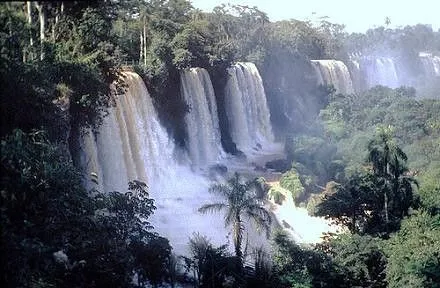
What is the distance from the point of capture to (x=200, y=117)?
38312 millimetres

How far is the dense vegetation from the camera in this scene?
1252 centimetres

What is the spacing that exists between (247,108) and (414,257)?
29.1m

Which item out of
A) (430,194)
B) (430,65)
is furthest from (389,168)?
(430,65)

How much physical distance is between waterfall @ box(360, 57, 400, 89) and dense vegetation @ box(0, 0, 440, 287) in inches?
1307

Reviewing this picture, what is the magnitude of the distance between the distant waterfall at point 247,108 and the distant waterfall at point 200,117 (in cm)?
456

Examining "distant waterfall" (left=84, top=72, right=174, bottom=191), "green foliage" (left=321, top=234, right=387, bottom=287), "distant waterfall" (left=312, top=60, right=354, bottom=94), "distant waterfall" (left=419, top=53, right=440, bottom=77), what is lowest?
"green foliage" (left=321, top=234, right=387, bottom=287)

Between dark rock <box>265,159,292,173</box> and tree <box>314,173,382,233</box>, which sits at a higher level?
dark rock <box>265,159,292,173</box>

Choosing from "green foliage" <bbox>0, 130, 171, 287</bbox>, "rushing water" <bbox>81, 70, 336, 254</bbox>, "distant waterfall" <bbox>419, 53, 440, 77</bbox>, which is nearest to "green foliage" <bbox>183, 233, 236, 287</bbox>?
"rushing water" <bbox>81, 70, 336, 254</bbox>

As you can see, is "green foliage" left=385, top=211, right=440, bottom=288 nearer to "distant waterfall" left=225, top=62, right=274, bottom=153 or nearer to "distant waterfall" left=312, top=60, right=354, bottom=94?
"distant waterfall" left=225, top=62, right=274, bottom=153

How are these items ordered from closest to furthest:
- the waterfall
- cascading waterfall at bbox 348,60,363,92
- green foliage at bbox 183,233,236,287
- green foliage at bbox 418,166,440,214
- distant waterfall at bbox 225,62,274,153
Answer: green foliage at bbox 183,233,236,287 → green foliage at bbox 418,166,440,214 → distant waterfall at bbox 225,62,274,153 → cascading waterfall at bbox 348,60,363,92 → the waterfall

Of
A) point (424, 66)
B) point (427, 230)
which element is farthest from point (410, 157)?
point (424, 66)

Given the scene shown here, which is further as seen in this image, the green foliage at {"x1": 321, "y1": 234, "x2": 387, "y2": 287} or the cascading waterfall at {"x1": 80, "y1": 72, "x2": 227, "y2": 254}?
the cascading waterfall at {"x1": 80, "y1": 72, "x2": 227, "y2": 254}

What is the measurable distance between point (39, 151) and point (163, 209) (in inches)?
561

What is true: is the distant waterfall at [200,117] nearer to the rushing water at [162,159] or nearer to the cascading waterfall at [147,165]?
the rushing water at [162,159]
